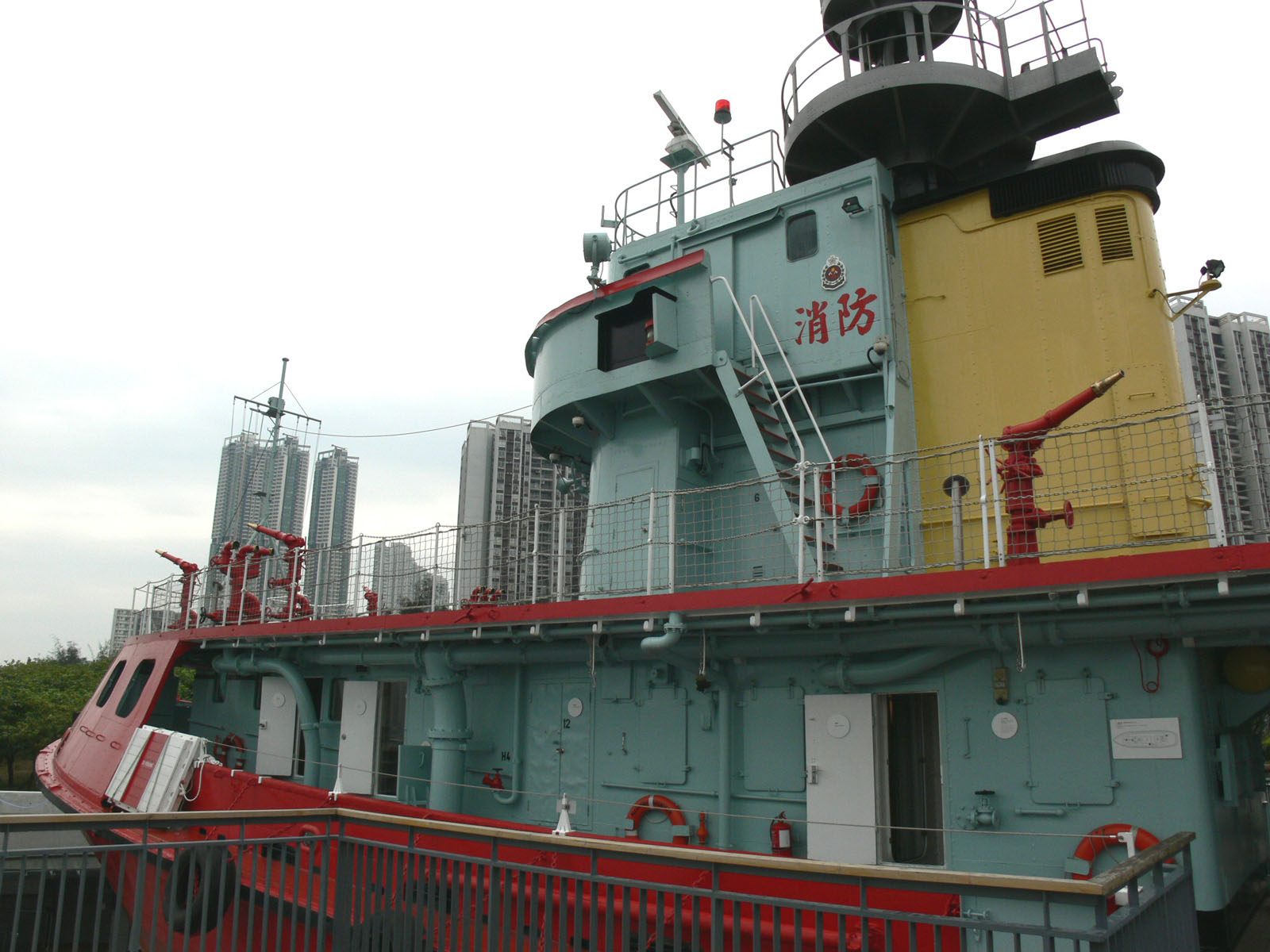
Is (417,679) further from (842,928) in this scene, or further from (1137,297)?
(1137,297)

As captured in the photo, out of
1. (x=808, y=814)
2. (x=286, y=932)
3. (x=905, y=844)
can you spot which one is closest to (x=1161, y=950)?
(x=808, y=814)

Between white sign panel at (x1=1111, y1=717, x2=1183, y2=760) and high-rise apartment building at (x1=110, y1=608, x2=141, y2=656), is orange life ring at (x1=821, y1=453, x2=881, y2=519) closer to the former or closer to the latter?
white sign panel at (x1=1111, y1=717, x2=1183, y2=760)

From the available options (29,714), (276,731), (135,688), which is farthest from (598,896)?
(29,714)

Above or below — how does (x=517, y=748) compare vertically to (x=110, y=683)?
below

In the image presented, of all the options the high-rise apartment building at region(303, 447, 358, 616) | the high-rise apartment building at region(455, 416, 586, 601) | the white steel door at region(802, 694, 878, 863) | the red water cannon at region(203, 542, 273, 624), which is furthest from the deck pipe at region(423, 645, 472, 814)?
the high-rise apartment building at region(303, 447, 358, 616)

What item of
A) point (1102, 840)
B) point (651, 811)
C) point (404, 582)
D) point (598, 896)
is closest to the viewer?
point (598, 896)

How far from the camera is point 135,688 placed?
559 inches

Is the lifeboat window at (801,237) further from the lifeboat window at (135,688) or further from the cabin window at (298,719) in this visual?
the lifeboat window at (135,688)

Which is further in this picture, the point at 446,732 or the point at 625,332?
the point at 625,332

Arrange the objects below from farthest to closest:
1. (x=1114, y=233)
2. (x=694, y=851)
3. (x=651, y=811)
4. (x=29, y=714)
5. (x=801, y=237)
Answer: (x=29, y=714), (x=801, y=237), (x=1114, y=233), (x=651, y=811), (x=694, y=851)

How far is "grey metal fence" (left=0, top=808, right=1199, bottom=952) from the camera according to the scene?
3.46 m

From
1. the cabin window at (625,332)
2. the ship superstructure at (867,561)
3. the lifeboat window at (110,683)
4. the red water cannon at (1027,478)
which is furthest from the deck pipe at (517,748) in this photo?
the lifeboat window at (110,683)

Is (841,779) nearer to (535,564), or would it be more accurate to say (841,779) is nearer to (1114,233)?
(535,564)

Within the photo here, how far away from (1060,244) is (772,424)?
3393 mm
